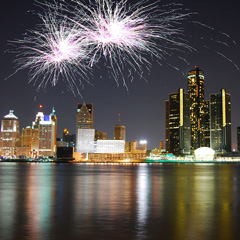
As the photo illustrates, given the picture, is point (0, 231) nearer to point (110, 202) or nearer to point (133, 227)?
point (133, 227)

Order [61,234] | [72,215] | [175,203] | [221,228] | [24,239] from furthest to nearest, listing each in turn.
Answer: [175,203]
[72,215]
[221,228]
[61,234]
[24,239]

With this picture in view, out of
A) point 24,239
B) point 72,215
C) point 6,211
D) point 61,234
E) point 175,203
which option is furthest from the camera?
point 175,203

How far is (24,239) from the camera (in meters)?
13.4

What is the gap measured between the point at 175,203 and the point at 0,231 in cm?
1318

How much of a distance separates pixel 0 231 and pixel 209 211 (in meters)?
11.6

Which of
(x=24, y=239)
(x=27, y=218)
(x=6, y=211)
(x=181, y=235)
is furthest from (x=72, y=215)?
(x=181, y=235)

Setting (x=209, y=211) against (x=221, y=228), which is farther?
(x=209, y=211)

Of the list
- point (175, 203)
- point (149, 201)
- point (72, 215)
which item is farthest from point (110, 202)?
point (72, 215)

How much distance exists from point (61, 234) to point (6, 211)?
24.6 feet

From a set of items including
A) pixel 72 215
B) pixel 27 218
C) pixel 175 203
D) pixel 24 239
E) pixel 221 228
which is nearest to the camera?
pixel 24 239

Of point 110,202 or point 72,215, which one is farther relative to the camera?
point 110,202

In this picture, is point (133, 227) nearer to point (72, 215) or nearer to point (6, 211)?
point (72, 215)

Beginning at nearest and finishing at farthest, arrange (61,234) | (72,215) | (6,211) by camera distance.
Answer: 1. (61,234)
2. (72,215)
3. (6,211)

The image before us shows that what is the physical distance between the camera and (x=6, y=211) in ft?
67.5
